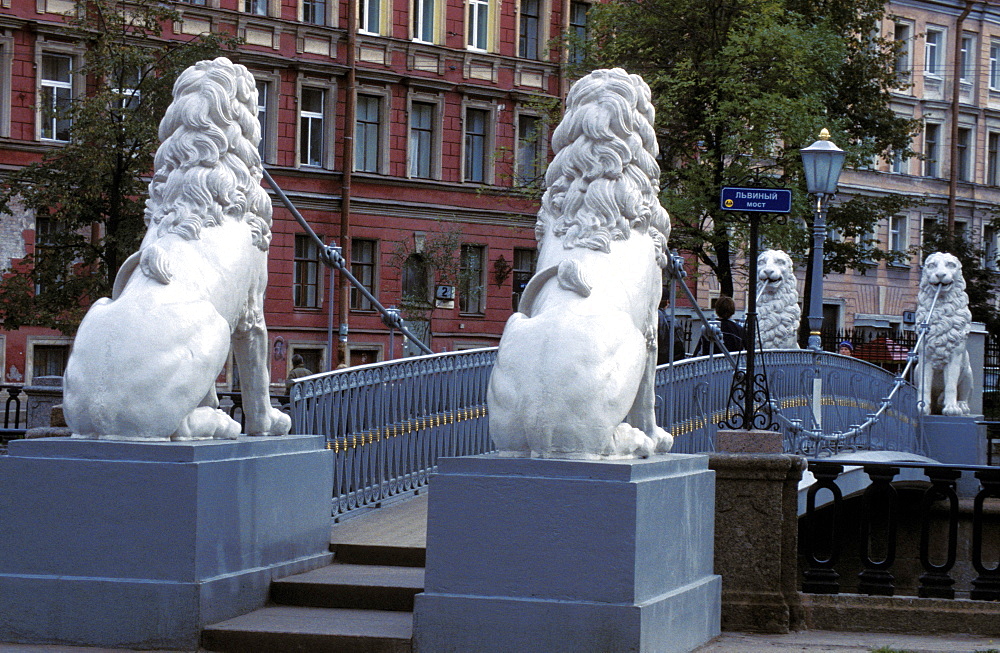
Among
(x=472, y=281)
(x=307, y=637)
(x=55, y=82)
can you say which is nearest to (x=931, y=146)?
(x=472, y=281)

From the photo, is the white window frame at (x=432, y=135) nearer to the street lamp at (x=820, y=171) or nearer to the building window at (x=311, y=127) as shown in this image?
the building window at (x=311, y=127)

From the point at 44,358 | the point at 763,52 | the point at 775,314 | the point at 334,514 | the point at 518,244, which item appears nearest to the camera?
the point at 334,514

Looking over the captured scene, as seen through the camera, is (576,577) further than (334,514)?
No

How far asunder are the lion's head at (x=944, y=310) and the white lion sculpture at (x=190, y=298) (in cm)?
1688

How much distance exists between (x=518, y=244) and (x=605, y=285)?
35106 mm

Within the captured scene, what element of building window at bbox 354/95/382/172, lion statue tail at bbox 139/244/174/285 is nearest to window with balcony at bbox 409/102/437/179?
building window at bbox 354/95/382/172

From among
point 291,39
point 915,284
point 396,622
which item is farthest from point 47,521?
point 915,284

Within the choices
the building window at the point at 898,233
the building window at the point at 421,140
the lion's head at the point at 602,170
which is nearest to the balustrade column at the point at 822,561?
the lion's head at the point at 602,170

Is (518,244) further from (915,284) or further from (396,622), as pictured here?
(396,622)

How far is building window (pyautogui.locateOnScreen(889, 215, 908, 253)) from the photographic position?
5691 centimetres

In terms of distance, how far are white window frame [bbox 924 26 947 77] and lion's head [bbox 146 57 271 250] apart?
169 feet

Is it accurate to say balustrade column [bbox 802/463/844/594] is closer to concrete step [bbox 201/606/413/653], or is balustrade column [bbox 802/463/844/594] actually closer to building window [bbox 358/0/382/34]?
concrete step [bbox 201/606/413/653]

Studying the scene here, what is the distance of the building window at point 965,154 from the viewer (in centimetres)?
5866

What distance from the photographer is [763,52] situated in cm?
3069
